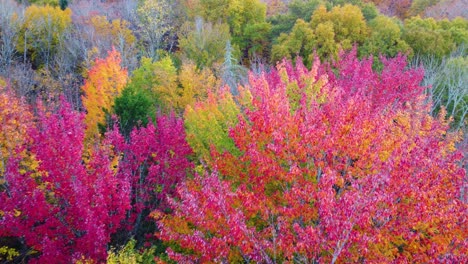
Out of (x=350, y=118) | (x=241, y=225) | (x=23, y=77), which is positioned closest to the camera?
(x=241, y=225)

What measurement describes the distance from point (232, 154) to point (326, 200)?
6.65 meters

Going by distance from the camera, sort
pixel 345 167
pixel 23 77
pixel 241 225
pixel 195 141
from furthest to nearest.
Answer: pixel 23 77 → pixel 195 141 → pixel 345 167 → pixel 241 225

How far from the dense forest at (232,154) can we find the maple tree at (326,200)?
0.18 feet

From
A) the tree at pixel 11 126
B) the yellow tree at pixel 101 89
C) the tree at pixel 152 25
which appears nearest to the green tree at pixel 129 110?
the yellow tree at pixel 101 89

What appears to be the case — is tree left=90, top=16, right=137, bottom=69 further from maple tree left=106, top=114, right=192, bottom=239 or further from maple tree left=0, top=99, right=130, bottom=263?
maple tree left=0, top=99, right=130, bottom=263

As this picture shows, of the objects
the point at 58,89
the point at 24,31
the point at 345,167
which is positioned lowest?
the point at 58,89

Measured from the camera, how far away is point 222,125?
54.3 ft

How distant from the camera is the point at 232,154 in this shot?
1370cm

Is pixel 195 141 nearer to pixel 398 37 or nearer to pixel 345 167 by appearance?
pixel 345 167

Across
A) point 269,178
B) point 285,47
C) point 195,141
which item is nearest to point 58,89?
point 195,141

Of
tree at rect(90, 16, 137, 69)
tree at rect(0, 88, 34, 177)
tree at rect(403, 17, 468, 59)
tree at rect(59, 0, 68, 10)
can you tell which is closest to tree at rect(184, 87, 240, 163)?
→ tree at rect(0, 88, 34, 177)

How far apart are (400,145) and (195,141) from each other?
8.50 m

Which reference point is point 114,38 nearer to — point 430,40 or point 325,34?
point 325,34

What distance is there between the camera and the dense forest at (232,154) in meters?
8.17
